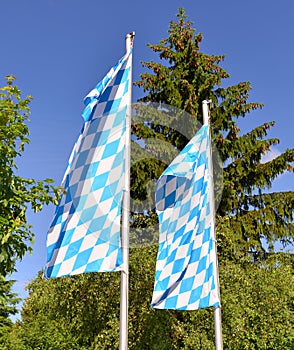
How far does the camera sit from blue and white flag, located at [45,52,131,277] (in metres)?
5.82

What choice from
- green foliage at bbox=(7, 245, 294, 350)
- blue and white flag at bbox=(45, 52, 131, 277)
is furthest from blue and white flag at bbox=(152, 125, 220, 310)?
green foliage at bbox=(7, 245, 294, 350)

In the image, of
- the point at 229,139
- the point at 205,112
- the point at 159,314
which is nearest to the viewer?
the point at 205,112

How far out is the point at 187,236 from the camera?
24.7 ft

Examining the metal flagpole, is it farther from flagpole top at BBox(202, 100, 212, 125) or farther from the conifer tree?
the conifer tree

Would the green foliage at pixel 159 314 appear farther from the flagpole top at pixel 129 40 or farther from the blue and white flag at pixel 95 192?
the flagpole top at pixel 129 40

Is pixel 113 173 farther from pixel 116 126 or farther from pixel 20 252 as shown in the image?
pixel 20 252

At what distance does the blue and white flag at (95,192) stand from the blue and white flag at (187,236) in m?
1.71

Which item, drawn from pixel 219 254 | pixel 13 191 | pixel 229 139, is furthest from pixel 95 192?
pixel 229 139

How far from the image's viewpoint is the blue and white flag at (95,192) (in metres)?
5.82

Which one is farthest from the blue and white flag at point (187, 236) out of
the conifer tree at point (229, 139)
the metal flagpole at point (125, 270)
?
the conifer tree at point (229, 139)

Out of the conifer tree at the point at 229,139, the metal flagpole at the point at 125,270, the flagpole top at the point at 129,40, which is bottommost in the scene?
the metal flagpole at the point at 125,270

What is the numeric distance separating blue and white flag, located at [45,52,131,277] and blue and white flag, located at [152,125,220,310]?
1714 millimetres

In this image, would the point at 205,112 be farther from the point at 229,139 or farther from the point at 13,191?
the point at 229,139

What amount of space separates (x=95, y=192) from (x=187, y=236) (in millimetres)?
2022
